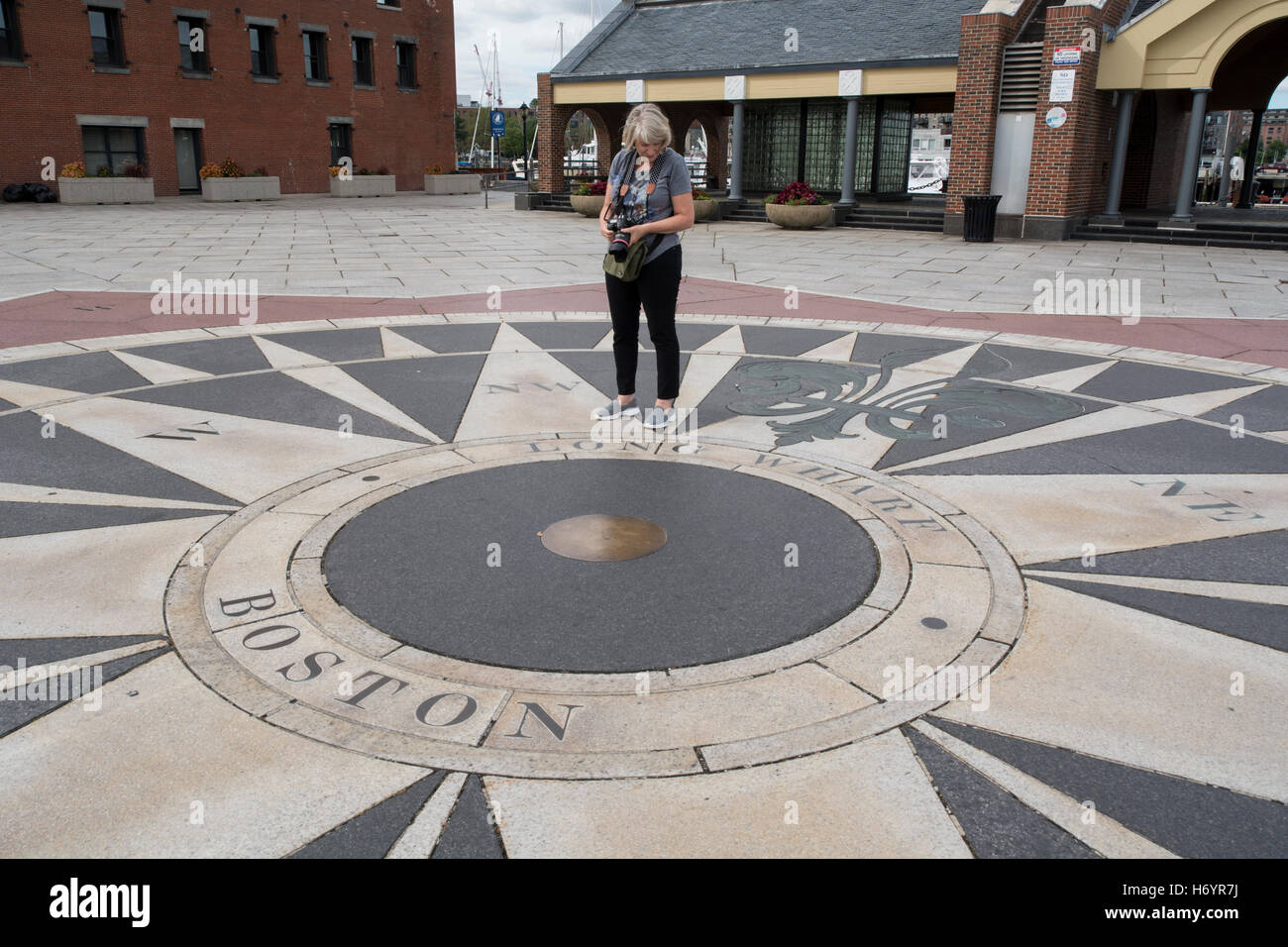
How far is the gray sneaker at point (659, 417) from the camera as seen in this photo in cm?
629

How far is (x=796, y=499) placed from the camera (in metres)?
5.03

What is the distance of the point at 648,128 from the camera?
5.75 m

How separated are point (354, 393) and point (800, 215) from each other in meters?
17.6

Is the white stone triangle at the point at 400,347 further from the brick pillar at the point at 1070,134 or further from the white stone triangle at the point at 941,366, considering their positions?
the brick pillar at the point at 1070,134

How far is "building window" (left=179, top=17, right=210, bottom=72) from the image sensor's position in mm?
32688

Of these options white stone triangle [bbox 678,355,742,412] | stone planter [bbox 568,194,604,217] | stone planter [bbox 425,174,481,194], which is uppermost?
stone planter [bbox 425,174,481,194]

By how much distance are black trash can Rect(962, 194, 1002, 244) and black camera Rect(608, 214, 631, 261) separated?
51.6 ft

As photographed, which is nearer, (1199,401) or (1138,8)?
(1199,401)

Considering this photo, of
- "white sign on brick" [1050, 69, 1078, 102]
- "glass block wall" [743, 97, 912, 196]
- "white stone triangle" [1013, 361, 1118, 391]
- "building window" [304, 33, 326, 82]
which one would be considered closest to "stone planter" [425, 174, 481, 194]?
"building window" [304, 33, 326, 82]

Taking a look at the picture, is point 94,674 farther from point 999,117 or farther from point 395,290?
point 999,117

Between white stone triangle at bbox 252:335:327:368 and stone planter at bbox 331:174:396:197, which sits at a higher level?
stone planter at bbox 331:174:396:197

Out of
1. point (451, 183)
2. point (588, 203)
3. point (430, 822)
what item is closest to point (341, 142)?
point (451, 183)

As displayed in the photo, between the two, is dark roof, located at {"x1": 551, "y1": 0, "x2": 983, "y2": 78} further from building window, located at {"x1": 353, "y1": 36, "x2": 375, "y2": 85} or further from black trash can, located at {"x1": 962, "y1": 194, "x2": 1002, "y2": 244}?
building window, located at {"x1": 353, "y1": 36, "x2": 375, "y2": 85}

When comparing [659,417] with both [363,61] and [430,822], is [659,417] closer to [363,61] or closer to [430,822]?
[430,822]
